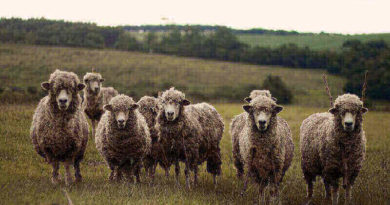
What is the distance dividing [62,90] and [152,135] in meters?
2.67

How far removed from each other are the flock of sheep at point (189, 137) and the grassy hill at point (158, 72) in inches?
974

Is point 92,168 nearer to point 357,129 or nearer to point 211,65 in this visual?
point 357,129

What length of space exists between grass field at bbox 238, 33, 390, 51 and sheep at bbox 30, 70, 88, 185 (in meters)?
45.4

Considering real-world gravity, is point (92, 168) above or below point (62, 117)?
below

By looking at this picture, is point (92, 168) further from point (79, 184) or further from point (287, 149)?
point (287, 149)

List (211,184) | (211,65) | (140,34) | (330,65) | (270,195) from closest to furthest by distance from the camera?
(270,195) → (211,184) → (330,65) → (211,65) → (140,34)

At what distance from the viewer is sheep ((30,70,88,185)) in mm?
7562

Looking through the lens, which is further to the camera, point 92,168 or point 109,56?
point 109,56

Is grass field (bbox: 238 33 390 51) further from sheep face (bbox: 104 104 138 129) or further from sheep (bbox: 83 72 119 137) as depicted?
sheep face (bbox: 104 104 138 129)

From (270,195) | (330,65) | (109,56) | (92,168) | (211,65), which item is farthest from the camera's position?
(211,65)

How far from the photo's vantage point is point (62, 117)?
7.73 m

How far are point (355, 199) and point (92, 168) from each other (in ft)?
21.7

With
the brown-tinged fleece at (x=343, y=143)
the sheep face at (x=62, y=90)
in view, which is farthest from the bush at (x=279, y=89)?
the sheep face at (x=62, y=90)

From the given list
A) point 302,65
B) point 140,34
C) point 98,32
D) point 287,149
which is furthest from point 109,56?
point 287,149
